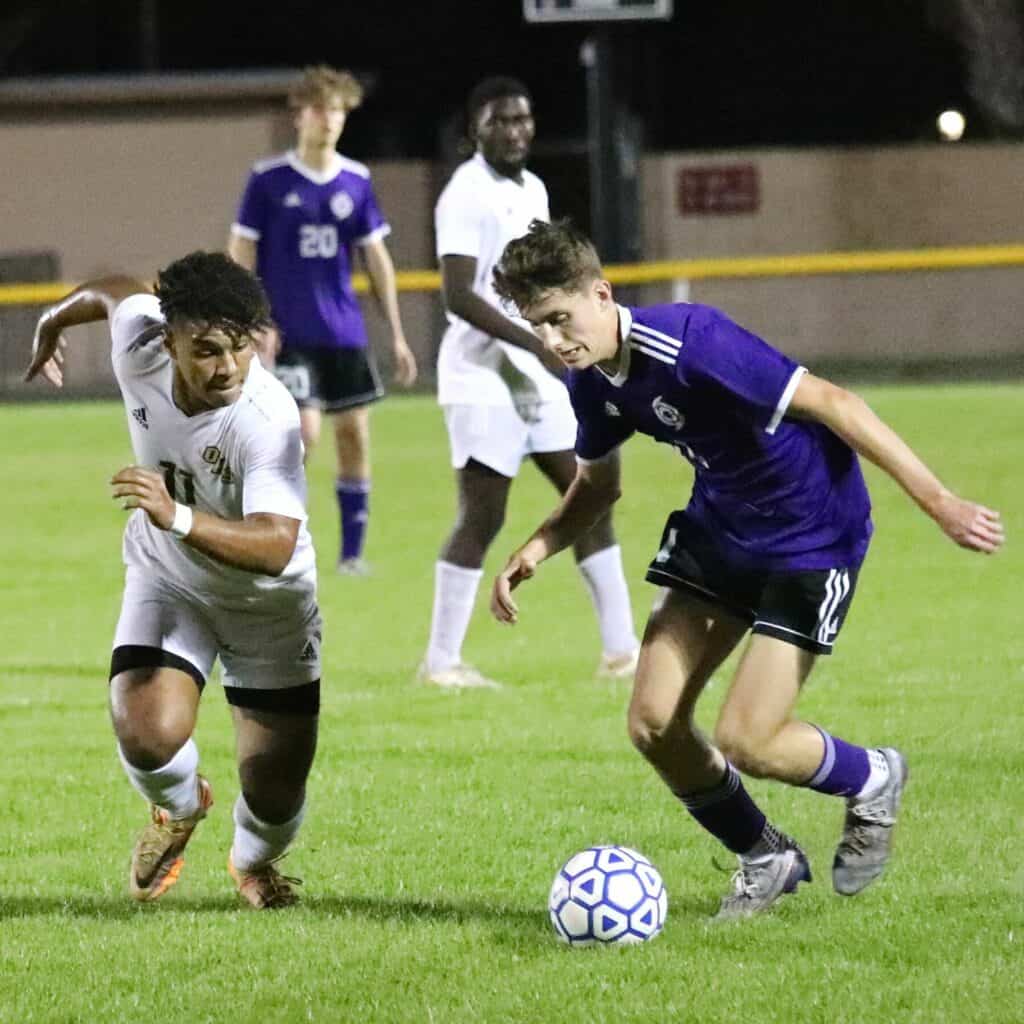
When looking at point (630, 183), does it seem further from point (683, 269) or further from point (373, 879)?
→ point (373, 879)

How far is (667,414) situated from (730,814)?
1003mm

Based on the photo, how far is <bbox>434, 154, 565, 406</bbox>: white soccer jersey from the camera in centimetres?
889

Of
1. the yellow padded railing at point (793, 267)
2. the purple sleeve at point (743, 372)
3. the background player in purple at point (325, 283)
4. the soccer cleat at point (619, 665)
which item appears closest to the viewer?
the purple sleeve at point (743, 372)

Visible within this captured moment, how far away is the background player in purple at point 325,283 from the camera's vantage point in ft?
39.3

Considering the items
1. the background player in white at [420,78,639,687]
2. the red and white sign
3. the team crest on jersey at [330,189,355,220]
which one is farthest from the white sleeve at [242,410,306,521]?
the red and white sign

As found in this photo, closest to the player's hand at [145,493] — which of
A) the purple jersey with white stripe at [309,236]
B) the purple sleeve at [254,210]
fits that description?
the purple jersey with white stripe at [309,236]

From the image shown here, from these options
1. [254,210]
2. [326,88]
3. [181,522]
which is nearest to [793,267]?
[254,210]

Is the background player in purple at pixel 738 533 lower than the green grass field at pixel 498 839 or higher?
higher

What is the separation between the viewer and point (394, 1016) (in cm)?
473

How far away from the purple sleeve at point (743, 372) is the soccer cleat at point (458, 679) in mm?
3789

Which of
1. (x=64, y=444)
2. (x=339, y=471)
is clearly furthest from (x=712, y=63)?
(x=339, y=471)

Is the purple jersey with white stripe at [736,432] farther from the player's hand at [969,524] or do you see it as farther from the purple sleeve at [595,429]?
the player's hand at [969,524]

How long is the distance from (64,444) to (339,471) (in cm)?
873

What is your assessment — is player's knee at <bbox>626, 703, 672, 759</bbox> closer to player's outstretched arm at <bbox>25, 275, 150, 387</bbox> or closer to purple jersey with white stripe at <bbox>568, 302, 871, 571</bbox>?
purple jersey with white stripe at <bbox>568, 302, 871, 571</bbox>
